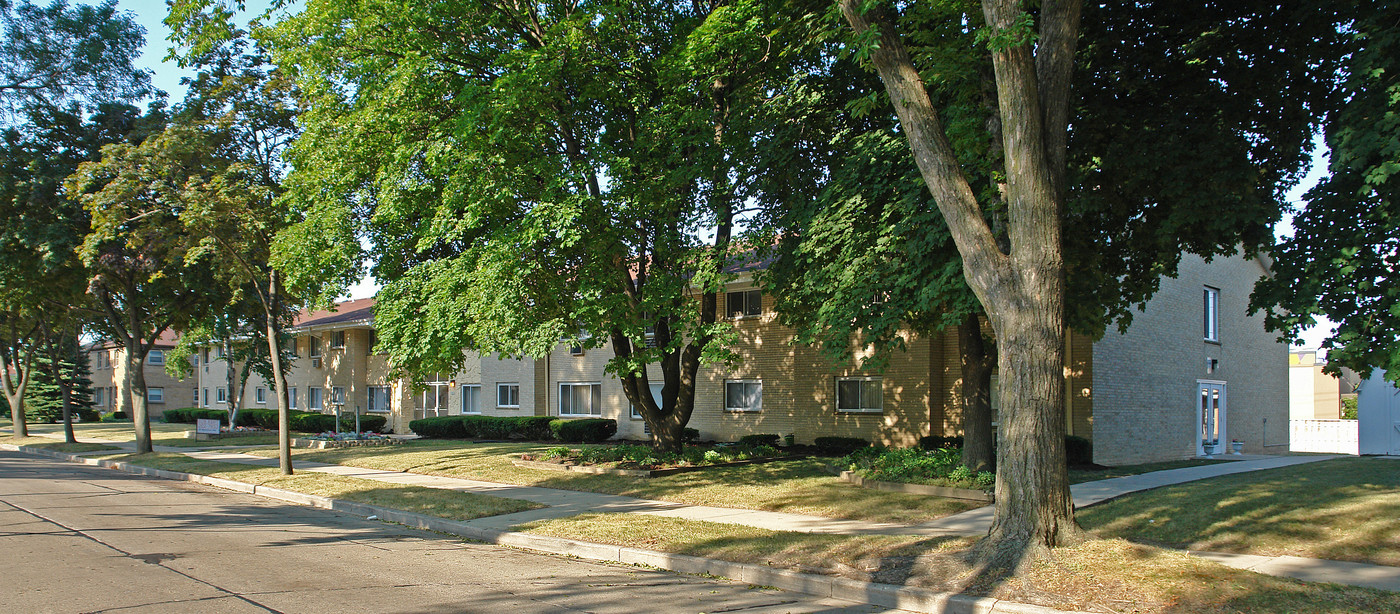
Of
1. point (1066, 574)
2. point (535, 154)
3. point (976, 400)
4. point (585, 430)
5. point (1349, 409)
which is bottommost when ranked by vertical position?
point (1349, 409)

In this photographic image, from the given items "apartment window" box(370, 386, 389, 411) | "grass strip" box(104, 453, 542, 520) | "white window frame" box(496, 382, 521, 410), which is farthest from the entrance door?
"apartment window" box(370, 386, 389, 411)

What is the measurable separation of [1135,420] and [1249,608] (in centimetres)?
1541

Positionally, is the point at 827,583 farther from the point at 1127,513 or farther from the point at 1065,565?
the point at 1127,513

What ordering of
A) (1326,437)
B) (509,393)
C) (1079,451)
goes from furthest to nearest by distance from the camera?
(509,393) → (1326,437) → (1079,451)

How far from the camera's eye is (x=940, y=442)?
67.1 ft

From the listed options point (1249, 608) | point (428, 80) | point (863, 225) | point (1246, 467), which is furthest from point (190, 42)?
point (1246, 467)

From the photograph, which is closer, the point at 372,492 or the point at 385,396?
the point at 372,492

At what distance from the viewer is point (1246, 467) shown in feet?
63.3

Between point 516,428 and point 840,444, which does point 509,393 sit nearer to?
point 516,428

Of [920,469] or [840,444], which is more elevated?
[920,469]

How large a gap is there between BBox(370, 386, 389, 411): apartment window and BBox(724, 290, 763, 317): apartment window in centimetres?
2099

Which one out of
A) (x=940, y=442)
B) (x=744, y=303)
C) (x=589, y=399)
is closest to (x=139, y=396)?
(x=589, y=399)

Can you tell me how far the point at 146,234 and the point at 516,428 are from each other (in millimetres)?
13152

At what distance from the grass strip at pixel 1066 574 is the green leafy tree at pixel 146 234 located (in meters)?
14.6
